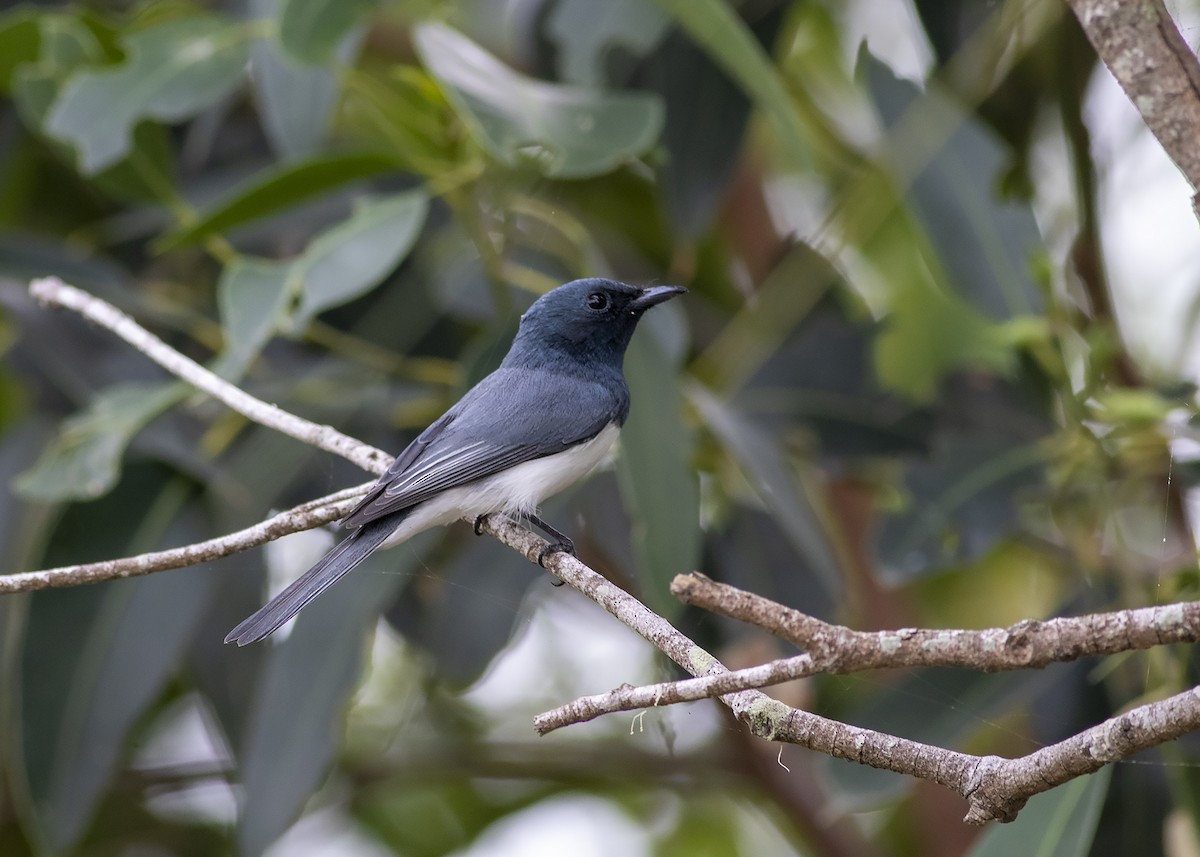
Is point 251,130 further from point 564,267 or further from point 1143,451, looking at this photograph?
point 1143,451

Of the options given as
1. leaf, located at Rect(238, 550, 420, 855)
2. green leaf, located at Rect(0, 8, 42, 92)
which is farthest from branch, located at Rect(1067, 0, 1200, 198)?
green leaf, located at Rect(0, 8, 42, 92)

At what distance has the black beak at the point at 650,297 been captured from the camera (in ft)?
9.79

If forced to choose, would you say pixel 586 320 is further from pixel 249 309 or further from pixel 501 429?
pixel 249 309

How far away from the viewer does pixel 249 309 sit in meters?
2.75

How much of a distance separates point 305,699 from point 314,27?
1.57 meters

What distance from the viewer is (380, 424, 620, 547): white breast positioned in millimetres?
2754

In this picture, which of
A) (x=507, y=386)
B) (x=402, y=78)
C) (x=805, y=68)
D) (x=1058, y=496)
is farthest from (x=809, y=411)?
(x=805, y=68)

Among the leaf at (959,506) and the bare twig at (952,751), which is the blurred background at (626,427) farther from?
the bare twig at (952,751)

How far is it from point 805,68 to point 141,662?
124 inches

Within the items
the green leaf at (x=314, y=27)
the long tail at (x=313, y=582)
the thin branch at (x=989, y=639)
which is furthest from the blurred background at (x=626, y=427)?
the thin branch at (x=989, y=639)

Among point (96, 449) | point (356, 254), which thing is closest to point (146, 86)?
point (356, 254)

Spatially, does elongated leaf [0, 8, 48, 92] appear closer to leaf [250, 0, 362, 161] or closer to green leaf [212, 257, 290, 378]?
leaf [250, 0, 362, 161]

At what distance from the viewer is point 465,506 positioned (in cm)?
281

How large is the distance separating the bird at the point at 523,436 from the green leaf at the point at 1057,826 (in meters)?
1.01
